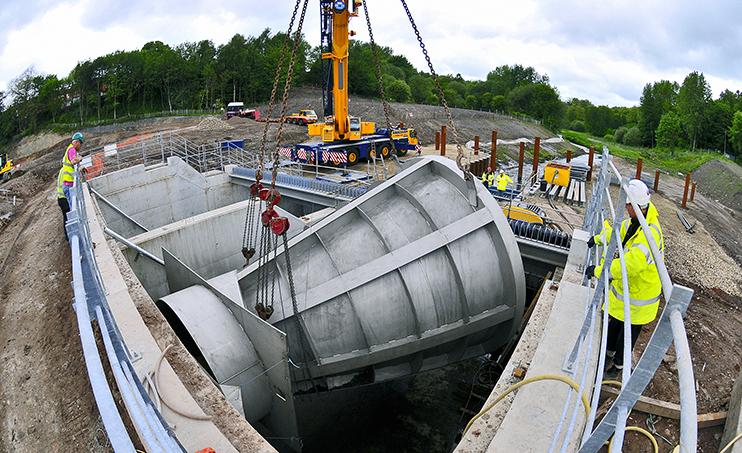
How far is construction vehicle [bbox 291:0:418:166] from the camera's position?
14539mm

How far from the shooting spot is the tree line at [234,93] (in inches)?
2234

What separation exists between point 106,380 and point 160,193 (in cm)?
1373

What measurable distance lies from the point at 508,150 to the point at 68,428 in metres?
32.4

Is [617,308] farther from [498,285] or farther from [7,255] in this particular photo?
[7,255]

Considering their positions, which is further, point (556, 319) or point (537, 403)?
point (556, 319)

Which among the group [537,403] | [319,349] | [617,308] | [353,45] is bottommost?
[319,349]

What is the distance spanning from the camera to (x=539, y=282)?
10352 mm

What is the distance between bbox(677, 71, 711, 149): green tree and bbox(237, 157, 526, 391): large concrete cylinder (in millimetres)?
60486

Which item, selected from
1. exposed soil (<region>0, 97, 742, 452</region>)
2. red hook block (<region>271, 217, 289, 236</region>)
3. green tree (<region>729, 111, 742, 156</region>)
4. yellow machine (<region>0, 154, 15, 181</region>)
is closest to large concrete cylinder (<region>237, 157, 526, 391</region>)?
red hook block (<region>271, 217, 289, 236</region>)

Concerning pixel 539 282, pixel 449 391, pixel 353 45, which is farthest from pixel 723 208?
pixel 353 45

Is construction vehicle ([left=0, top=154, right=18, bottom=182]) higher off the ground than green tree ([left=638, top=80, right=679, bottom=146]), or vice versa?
green tree ([left=638, top=80, right=679, bottom=146])

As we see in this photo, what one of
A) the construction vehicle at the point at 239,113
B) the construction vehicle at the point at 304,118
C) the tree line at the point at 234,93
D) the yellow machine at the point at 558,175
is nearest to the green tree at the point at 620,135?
the tree line at the point at 234,93

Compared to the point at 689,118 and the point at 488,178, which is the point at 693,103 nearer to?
the point at 689,118

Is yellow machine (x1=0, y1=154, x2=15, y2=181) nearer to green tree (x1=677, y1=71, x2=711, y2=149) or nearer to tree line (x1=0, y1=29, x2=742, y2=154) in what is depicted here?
tree line (x1=0, y1=29, x2=742, y2=154)
